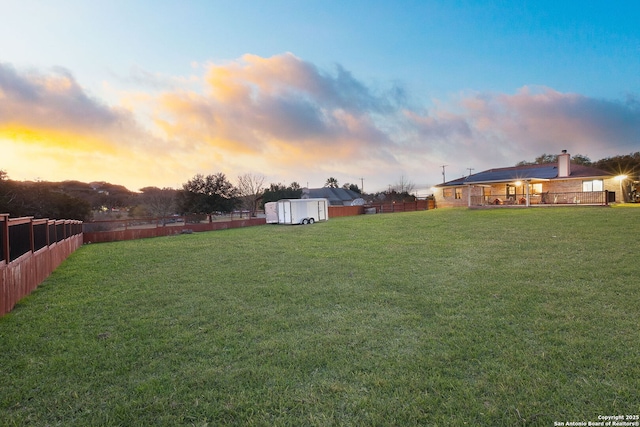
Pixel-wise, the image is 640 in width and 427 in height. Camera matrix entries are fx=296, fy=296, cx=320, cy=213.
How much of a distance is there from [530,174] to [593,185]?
181 inches

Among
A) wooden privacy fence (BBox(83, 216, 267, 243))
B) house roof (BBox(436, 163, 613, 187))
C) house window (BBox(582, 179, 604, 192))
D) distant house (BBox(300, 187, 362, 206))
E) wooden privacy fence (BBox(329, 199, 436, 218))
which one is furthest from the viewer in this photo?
distant house (BBox(300, 187, 362, 206))

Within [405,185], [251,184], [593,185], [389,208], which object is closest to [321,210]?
Result: [389,208]

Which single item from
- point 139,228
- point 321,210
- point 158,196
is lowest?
point 139,228

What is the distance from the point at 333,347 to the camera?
3.10 meters

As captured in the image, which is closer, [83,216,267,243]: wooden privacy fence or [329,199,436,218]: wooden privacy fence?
[83,216,267,243]: wooden privacy fence

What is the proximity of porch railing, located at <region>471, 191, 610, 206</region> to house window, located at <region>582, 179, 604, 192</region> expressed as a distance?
6.27 ft

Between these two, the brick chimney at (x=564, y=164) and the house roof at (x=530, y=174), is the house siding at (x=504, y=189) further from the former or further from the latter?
the brick chimney at (x=564, y=164)

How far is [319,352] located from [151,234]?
17.8 metres

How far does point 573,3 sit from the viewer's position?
1523 centimetres

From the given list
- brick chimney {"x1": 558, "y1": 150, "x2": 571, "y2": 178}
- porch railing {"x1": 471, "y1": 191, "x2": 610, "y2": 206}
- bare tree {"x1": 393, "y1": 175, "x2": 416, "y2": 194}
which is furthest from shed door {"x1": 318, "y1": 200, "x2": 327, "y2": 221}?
bare tree {"x1": 393, "y1": 175, "x2": 416, "y2": 194}

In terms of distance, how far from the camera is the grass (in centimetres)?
213

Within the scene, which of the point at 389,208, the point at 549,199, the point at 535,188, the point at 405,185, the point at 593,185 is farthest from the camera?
the point at 405,185

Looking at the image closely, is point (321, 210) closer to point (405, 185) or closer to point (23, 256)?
point (23, 256)

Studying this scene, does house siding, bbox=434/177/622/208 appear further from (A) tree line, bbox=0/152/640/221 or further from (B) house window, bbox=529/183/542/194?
(A) tree line, bbox=0/152/640/221
